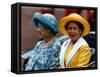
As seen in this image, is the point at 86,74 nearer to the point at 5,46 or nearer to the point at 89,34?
the point at 89,34

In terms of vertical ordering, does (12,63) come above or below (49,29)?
below

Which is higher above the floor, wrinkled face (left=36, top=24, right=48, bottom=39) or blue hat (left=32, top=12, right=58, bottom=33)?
blue hat (left=32, top=12, right=58, bottom=33)

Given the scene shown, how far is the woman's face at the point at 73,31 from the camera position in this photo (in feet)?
10.7

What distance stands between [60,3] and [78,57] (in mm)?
609

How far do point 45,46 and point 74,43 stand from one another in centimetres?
34

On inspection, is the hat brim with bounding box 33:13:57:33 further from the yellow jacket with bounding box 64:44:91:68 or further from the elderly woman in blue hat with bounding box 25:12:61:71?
the yellow jacket with bounding box 64:44:91:68

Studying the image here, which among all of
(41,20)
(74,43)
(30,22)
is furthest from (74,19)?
(30,22)

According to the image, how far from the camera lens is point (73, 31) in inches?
129

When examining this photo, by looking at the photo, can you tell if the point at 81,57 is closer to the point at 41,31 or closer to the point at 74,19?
the point at 74,19

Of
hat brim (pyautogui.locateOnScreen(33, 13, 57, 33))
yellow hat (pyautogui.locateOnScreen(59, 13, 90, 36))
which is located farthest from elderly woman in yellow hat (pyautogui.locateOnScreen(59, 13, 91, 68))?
hat brim (pyautogui.locateOnScreen(33, 13, 57, 33))

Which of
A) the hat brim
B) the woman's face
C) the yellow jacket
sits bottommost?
the yellow jacket

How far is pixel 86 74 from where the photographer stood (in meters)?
3.35

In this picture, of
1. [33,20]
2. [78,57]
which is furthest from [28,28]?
[78,57]

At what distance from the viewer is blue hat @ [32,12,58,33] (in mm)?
3084
